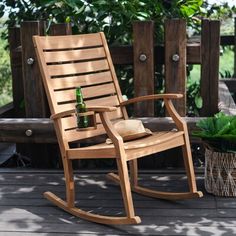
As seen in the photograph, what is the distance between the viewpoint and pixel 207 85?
3799 mm

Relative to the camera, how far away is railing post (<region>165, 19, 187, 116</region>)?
370 centimetres

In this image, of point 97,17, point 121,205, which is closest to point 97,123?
point 121,205

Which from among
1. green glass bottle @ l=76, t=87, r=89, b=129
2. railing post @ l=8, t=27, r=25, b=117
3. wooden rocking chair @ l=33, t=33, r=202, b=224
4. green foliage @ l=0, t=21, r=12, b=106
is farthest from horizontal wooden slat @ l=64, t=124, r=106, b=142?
green foliage @ l=0, t=21, r=12, b=106

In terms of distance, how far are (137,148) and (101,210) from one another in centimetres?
45

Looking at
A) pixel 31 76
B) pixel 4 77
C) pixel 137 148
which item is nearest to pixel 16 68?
pixel 31 76

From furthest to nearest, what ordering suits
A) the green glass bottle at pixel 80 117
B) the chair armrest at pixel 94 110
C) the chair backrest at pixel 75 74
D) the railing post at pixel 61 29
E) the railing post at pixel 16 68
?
the railing post at pixel 16 68 < the railing post at pixel 61 29 < the chair backrest at pixel 75 74 < the green glass bottle at pixel 80 117 < the chair armrest at pixel 94 110

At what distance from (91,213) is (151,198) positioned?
0.43 m

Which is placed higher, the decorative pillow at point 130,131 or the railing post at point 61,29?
the railing post at point 61,29

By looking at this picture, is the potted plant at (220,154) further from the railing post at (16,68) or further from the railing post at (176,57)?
the railing post at (16,68)

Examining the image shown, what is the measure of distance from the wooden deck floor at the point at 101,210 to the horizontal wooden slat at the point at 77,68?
73 cm

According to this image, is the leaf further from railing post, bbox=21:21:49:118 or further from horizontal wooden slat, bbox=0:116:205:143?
railing post, bbox=21:21:49:118

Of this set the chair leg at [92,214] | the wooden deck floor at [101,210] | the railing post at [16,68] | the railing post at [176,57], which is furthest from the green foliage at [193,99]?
the chair leg at [92,214]

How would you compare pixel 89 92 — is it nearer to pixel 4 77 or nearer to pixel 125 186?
pixel 125 186

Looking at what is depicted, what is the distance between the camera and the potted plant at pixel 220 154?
3209 millimetres
